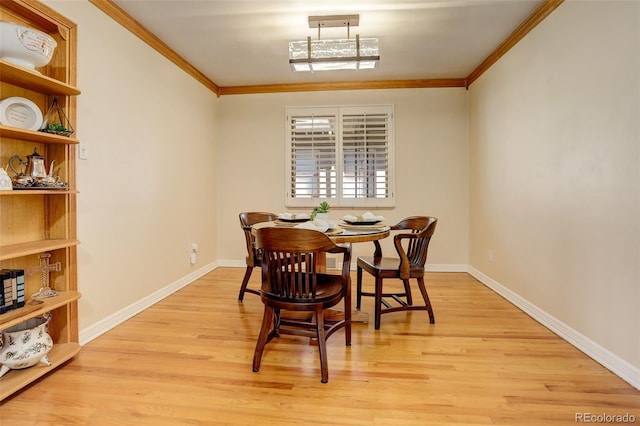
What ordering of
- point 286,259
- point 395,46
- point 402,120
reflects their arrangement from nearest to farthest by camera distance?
point 286,259, point 395,46, point 402,120

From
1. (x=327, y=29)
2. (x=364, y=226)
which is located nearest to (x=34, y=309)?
(x=364, y=226)

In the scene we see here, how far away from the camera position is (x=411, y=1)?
2518 millimetres

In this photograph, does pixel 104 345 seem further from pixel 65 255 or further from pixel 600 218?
pixel 600 218

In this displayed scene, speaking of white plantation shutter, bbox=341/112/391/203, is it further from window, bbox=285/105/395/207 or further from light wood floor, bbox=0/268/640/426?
light wood floor, bbox=0/268/640/426

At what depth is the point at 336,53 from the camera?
2.89 m

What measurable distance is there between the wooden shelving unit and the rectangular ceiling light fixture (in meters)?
1.69

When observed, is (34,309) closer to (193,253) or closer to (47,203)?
(47,203)

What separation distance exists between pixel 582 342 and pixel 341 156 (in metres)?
3.11

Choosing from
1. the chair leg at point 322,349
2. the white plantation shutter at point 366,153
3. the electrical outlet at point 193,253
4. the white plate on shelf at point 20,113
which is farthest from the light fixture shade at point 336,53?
the electrical outlet at point 193,253

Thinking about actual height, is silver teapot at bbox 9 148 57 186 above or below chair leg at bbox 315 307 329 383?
above

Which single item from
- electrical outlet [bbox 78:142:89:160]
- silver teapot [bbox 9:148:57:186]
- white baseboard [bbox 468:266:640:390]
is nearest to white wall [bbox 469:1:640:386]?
white baseboard [bbox 468:266:640:390]

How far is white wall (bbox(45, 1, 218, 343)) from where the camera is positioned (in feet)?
7.57

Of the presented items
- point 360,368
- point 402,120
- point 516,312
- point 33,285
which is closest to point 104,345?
point 33,285

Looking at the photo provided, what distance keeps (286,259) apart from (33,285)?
157cm
